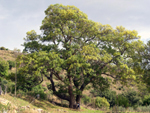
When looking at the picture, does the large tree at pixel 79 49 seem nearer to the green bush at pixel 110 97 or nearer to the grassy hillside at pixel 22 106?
the grassy hillside at pixel 22 106

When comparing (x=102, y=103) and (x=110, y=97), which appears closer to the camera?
(x=102, y=103)

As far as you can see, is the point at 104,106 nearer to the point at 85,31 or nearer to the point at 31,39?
the point at 85,31

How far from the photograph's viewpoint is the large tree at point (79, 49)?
56.3ft

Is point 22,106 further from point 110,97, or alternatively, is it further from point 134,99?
point 134,99

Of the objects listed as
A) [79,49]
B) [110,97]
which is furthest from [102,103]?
[79,49]

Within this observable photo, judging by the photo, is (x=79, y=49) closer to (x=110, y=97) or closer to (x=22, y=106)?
(x=22, y=106)

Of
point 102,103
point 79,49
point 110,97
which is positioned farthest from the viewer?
point 110,97

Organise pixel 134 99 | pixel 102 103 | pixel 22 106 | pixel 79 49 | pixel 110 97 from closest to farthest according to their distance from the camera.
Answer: pixel 22 106 < pixel 79 49 < pixel 102 103 < pixel 134 99 < pixel 110 97

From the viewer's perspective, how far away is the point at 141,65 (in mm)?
16797

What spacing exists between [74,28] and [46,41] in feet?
14.1

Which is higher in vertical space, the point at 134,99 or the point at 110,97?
the point at 110,97

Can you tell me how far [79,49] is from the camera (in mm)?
18953

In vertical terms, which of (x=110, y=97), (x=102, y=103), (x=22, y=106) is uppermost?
(x=22, y=106)

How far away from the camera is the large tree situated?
17156mm
